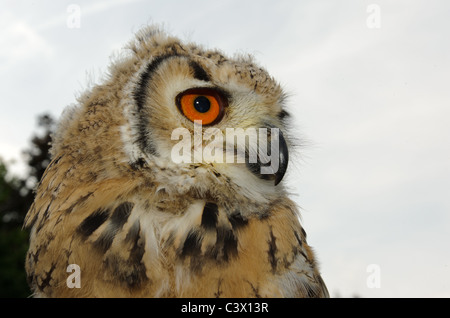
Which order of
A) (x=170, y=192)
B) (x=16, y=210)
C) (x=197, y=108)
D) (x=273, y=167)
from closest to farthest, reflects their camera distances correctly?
(x=170, y=192), (x=197, y=108), (x=273, y=167), (x=16, y=210)

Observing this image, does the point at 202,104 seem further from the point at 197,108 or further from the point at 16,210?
the point at 16,210

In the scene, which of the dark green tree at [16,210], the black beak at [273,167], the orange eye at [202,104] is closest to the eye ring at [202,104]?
the orange eye at [202,104]

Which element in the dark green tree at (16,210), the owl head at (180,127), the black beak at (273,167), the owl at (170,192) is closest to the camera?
the owl at (170,192)

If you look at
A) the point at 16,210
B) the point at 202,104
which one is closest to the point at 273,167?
the point at 202,104

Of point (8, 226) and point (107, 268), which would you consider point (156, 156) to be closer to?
point (107, 268)

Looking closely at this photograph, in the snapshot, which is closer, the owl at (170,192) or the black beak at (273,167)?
the owl at (170,192)

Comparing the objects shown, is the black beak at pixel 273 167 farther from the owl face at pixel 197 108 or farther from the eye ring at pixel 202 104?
the eye ring at pixel 202 104

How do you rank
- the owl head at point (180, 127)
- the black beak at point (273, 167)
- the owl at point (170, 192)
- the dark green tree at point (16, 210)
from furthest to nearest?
the dark green tree at point (16, 210) → the black beak at point (273, 167) → the owl head at point (180, 127) → the owl at point (170, 192)
